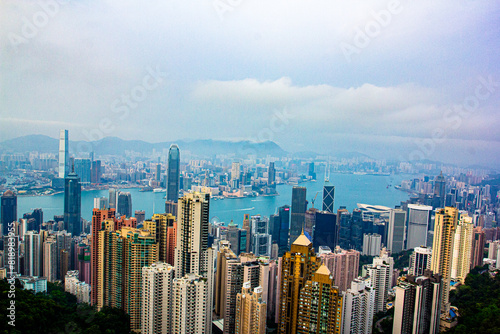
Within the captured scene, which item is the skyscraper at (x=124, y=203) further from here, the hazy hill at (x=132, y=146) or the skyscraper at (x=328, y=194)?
the skyscraper at (x=328, y=194)

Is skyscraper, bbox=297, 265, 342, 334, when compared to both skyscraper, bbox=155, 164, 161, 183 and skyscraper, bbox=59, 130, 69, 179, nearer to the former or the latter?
skyscraper, bbox=59, 130, 69, 179

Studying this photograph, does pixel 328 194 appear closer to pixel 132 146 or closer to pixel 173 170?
pixel 173 170

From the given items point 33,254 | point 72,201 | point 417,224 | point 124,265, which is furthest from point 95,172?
point 417,224

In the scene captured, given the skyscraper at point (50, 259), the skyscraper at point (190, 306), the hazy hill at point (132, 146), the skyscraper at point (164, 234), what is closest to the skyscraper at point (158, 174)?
the hazy hill at point (132, 146)

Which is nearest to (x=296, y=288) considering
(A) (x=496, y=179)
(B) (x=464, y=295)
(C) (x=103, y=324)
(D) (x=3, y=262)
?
(C) (x=103, y=324)

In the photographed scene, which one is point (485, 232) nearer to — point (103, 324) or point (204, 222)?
point (204, 222)

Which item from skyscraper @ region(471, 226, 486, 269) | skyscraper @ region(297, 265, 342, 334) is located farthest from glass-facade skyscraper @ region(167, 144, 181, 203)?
skyscraper @ region(297, 265, 342, 334)
